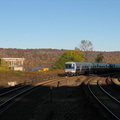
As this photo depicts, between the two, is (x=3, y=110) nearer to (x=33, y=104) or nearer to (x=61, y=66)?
(x=33, y=104)

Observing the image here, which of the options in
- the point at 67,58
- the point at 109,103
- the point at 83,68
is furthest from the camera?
the point at 67,58

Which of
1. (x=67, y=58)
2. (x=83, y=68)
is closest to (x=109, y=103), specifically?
(x=83, y=68)

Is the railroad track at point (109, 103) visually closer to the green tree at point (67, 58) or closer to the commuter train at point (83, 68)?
the commuter train at point (83, 68)

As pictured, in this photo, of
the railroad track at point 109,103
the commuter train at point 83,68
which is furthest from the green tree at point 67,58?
the railroad track at point 109,103

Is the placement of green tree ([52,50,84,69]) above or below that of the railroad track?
above

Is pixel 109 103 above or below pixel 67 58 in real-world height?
below

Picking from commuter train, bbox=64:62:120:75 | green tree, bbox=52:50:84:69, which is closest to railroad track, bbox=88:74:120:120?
commuter train, bbox=64:62:120:75

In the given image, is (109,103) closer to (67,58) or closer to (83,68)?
(83,68)

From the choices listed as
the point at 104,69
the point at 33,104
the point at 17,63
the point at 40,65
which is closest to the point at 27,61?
the point at 40,65

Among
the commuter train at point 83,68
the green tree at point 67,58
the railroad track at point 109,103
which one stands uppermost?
the green tree at point 67,58

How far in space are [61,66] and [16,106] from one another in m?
66.0

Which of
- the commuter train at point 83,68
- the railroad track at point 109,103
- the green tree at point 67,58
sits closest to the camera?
the railroad track at point 109,103

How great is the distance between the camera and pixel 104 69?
2544 inches

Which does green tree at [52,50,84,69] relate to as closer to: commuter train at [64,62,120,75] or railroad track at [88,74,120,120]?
commuter train at [64,62,120,75]
